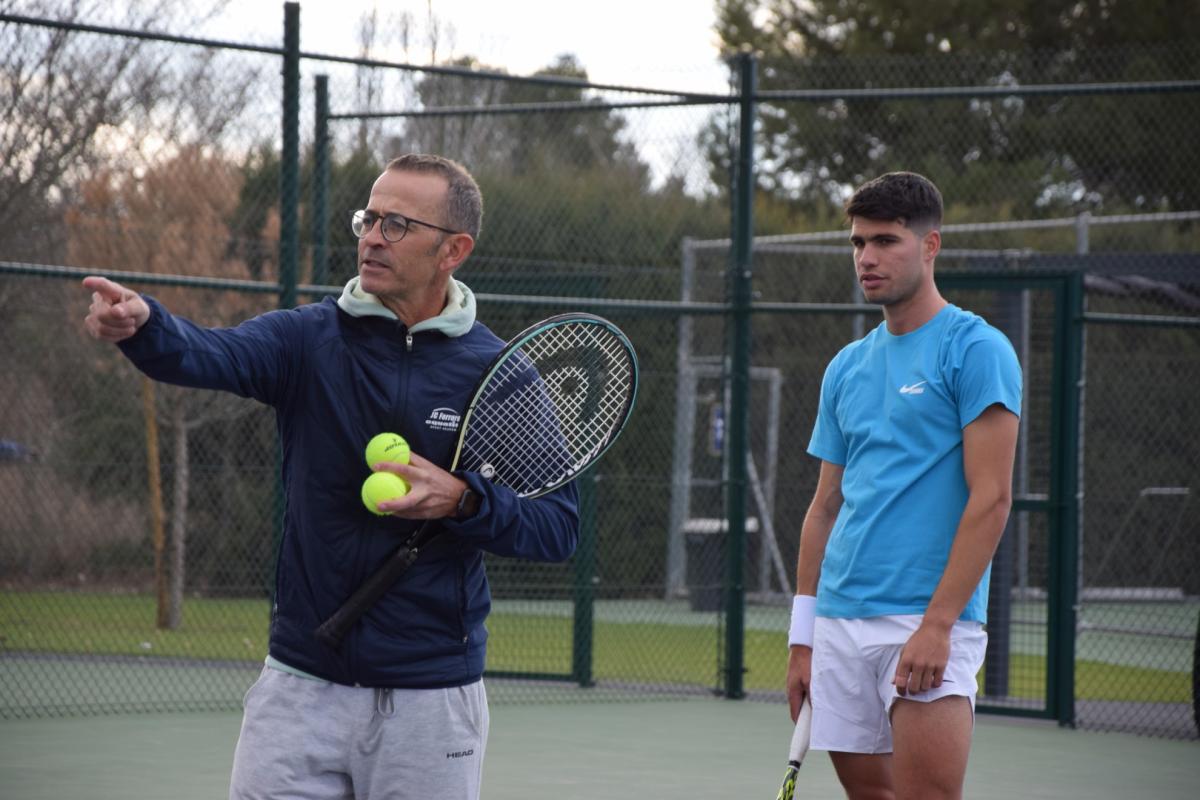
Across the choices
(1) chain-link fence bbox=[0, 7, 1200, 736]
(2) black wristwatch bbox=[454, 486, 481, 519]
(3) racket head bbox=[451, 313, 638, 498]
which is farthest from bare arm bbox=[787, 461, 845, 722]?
(1) chain-link fence bbox=[0, 7, 1200, 736]

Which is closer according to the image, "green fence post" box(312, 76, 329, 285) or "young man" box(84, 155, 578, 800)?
"young man" box(84, 155, 578, 800)

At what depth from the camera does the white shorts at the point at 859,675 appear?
3.75 meters

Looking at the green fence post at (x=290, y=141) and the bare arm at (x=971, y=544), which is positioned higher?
the green fence post at (x=290, y=141)

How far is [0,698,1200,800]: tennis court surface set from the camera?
639 cm

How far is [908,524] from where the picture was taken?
3777 millimetres

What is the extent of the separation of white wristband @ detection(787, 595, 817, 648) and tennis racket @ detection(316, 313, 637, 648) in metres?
0.83

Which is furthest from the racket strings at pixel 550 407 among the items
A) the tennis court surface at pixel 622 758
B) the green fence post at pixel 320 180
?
the green fence post at pixel 320 180

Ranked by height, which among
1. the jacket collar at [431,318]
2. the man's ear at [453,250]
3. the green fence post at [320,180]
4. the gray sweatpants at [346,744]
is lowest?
the gray sweatpants at [346,744]

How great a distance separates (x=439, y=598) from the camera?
121 inches

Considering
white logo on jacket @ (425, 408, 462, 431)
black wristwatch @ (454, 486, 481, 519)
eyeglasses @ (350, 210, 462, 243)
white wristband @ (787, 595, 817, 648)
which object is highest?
eyeglasses @ (350, 210, 462, 243)

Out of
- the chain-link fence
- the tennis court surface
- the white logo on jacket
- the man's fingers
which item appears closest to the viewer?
the man's fingers

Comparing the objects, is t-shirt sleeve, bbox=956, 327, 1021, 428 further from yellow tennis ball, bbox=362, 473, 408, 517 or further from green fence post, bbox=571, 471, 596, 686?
green fence post, bbox=571, 471, 596, 686

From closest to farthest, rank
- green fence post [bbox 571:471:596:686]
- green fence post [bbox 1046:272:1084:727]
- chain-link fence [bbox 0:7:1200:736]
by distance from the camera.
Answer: green fence post [bbox 1046:272:1084:727]
chain-link fence [bbox 0:7:1200:736]
green fence post [bbox 571:471:596:686]

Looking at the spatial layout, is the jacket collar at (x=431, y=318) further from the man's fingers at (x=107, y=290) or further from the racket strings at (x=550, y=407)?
the man's fingers at (x=107, y=290)
